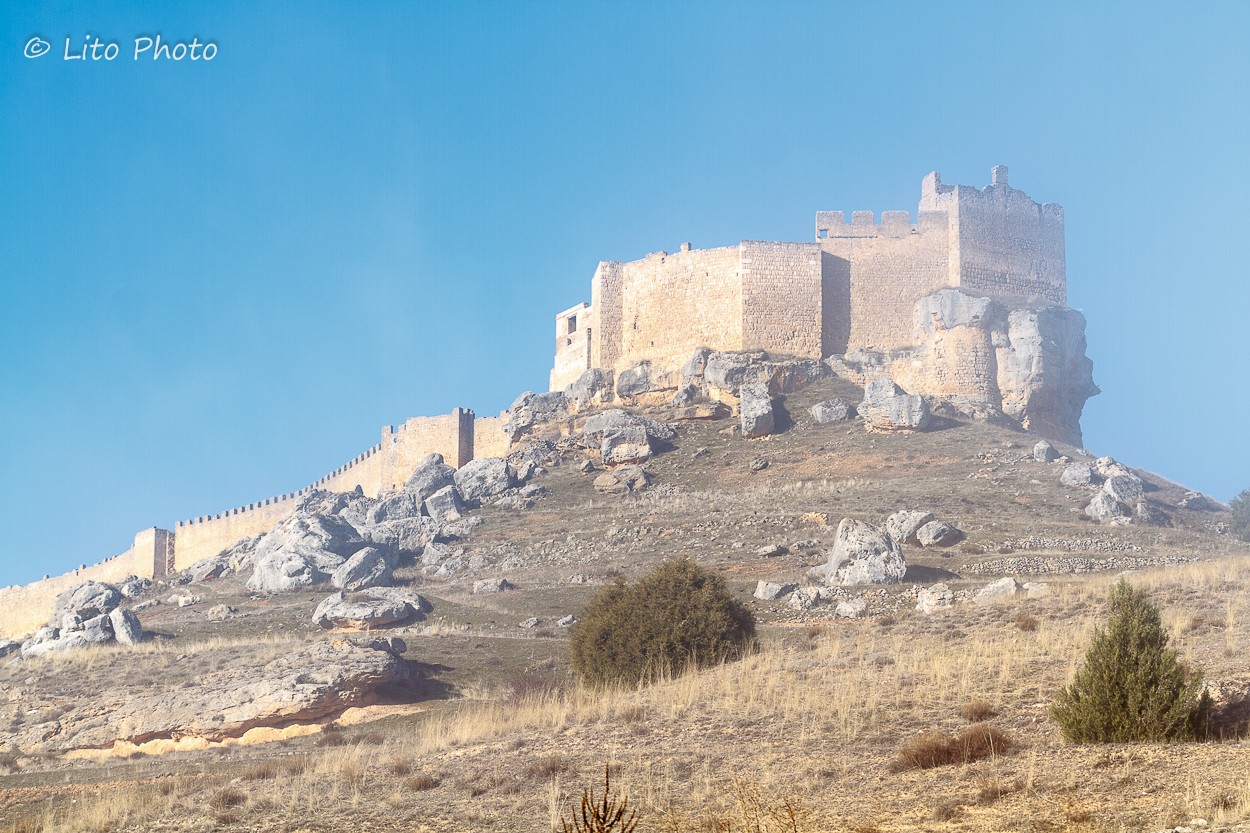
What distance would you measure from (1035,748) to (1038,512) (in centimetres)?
2256

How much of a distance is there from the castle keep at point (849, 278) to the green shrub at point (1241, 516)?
12.8 m

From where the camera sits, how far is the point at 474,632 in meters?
25.3

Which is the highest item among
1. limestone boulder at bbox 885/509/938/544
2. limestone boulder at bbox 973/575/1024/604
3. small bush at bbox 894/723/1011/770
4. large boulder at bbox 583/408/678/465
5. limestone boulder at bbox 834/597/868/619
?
Answer: large boulder at bbox 583/408/678/465

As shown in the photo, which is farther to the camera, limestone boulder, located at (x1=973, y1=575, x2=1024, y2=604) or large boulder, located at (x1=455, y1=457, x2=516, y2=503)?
large boulder, located at (x1=455, y1=457, x2=516, y2=503)

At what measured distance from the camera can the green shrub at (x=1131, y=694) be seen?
8578 mm

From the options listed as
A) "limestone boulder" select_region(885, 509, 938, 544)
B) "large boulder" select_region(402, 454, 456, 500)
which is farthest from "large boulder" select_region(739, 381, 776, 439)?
"limestone boulder" select_region(885, 509, 938, 544)

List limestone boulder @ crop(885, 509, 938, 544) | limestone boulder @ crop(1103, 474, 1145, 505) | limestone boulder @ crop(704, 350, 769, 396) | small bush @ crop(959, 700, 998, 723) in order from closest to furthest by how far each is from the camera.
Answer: small bush @ crop(959, 700, 998, 723), limestone boulder @ crop(885, 509, 938, 544), limestone boulder @ crop(1103, 474, 1145, 505), limestone boulder @ crop(704, 350, 769, 396)

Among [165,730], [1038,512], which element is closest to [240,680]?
[165,730]

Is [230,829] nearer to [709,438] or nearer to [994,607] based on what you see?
[994,607]

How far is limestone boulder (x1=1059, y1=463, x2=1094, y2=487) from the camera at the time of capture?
32062mm

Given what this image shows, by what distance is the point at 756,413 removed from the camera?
41469mm

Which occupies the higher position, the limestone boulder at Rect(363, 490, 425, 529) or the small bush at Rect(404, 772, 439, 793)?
the limestone boulder at Rect(363, 490, 425, 529)

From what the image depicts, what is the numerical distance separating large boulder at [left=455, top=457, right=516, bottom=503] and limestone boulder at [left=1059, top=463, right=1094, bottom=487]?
19.3 metres

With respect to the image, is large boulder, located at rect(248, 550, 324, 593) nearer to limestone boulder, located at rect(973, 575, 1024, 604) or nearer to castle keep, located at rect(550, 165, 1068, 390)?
castle keep, located at rect(550, 165, 1068, 390)
